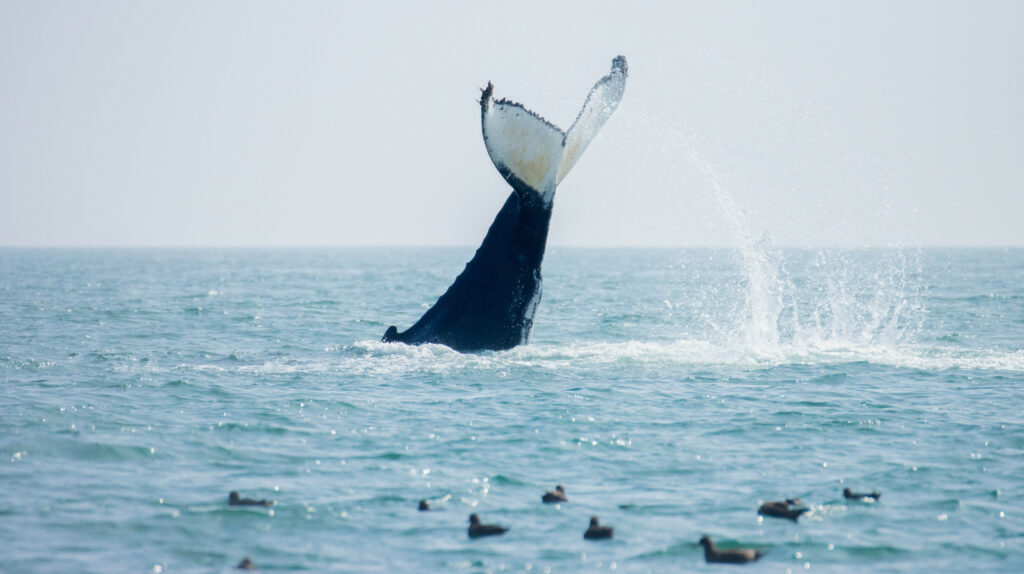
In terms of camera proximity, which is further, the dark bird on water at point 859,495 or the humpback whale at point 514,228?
the humpback whale at point 514,228

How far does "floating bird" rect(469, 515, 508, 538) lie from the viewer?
8.00 m

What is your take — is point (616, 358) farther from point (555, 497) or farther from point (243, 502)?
point (243, 502)

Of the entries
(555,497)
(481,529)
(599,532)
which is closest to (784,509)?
(599,532)

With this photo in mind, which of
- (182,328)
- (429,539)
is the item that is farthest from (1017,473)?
(182,328)

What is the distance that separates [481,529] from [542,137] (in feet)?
20.4

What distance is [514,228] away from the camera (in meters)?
14.5

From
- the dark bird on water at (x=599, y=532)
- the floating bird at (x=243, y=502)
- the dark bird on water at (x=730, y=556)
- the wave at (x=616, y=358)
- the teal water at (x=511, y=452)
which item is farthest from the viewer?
the wave at (x=616, y=358)

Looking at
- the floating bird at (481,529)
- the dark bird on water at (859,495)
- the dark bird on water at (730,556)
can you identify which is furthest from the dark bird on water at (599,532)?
the dark bird on water at (859,495)

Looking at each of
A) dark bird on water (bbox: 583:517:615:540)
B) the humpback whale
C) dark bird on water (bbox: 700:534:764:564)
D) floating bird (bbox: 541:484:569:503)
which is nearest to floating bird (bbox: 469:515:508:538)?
dark bird on water (bbox: 583:517:615:540)

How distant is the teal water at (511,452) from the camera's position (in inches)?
308

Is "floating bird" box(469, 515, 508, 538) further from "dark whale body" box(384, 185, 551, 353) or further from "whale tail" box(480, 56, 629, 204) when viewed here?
"dark whale body" box(384, 185, 551, 353)

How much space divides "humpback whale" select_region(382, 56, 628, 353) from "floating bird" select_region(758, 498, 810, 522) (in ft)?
18.6

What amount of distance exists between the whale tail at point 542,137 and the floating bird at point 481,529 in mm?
5664

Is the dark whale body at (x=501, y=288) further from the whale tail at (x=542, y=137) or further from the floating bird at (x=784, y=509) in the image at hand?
the floating bird at (x=784, y=509)
